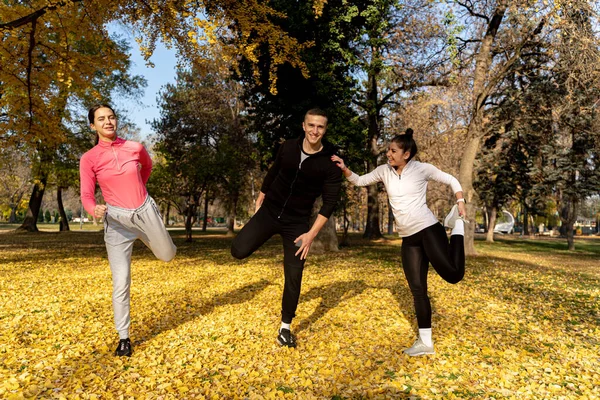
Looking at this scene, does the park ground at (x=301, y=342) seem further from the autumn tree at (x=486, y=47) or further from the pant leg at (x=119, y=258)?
the autumn tree at (x=486, y=47)

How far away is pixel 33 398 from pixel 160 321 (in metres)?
2.61

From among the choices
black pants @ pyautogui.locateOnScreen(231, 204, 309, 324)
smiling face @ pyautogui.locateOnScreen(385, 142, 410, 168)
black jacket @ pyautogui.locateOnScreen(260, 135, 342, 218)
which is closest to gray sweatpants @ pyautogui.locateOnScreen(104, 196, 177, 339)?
black pants @ pyautogui.locateOnScreen(231, 204, 309, 324)

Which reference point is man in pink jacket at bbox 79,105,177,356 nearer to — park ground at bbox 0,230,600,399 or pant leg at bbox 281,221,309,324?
park ground at bbox 0,230,600,399

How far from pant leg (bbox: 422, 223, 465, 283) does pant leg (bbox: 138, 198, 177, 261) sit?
3145 millimetres

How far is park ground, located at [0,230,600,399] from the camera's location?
404cm

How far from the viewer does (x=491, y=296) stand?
338 inches

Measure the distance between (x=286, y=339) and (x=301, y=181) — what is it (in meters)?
2.08

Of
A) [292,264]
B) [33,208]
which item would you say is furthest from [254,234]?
[33,208]

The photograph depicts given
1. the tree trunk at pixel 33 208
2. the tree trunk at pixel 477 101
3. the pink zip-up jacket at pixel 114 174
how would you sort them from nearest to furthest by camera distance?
the pink zip-up jacket at pixel 114 174
the tree trunk at pixel 477 101
the tree trunk at pixel 33 208

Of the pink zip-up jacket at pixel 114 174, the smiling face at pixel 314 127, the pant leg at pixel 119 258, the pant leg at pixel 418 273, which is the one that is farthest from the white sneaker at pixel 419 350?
the pink zip-up jacket at pixel 114 174

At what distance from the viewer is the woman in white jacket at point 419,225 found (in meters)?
4.77

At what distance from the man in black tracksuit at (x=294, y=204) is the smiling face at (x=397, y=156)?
0.69m

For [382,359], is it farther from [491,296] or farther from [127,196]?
[491,296]

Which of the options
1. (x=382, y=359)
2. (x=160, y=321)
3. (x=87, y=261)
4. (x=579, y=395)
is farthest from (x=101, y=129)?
(x=87, y=261)
